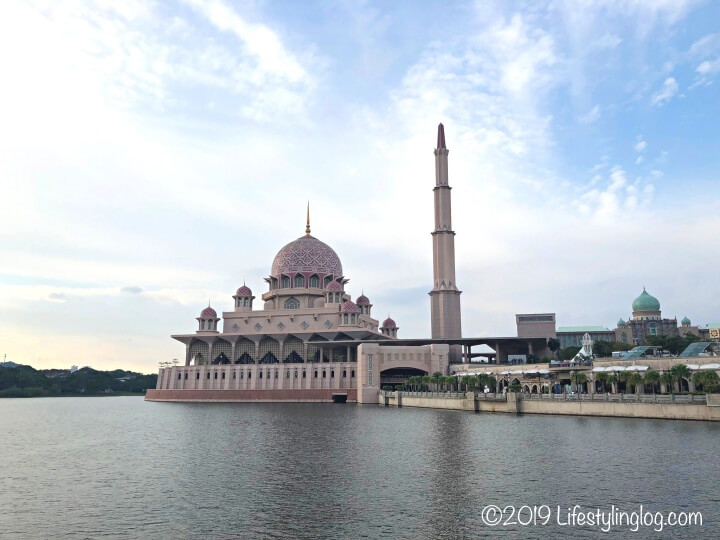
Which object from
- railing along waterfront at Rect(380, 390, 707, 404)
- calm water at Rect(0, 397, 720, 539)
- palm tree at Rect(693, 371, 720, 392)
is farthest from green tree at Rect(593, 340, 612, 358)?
calm water at Rect(0, 397, 720, 539)

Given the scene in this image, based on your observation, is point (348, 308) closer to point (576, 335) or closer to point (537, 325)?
point (537, 325)

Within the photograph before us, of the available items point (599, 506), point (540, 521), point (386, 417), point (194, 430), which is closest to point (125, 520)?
point (540, 521)

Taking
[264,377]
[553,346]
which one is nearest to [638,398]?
[553,346]

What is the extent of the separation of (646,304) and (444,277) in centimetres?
7639

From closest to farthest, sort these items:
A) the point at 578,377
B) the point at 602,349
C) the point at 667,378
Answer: the point at 667,378 < the point at 578,377 < the point at 602,349

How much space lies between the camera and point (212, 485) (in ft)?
100

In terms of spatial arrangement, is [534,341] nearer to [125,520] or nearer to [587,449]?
[587,449]

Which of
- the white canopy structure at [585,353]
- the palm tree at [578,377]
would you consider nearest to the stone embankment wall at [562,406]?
the palm tree at [578,377]

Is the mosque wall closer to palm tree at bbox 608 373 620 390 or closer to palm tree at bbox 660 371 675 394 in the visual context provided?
palm tree at bbox 608 373 620 390

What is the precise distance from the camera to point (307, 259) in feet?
402

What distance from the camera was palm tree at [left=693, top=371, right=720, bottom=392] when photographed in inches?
2133

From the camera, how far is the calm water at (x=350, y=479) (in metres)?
23.4

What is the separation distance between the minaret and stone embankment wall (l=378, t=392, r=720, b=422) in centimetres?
2555

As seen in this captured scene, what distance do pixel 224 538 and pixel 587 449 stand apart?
24.4 meters
